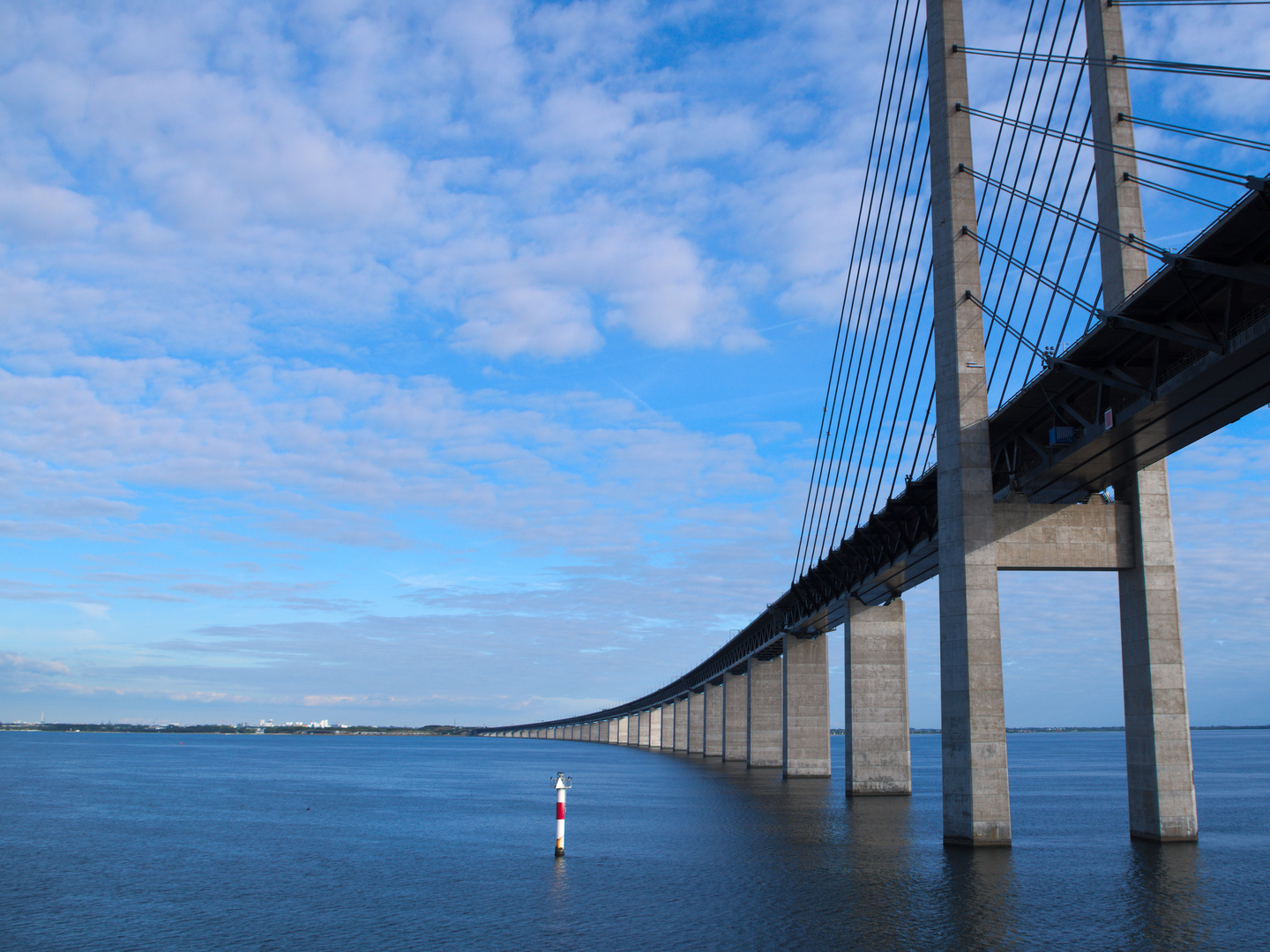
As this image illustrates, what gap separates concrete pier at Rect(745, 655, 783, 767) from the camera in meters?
94.1

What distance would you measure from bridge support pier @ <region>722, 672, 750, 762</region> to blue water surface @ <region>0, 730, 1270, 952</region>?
2214 inches

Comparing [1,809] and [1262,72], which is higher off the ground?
[1262,72]

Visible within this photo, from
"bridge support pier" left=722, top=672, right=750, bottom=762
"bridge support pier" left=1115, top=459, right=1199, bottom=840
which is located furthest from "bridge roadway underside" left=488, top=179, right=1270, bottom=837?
"bridge support pier" left=722, top=672, right=750, bottom=762

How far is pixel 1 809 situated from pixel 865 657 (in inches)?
1945

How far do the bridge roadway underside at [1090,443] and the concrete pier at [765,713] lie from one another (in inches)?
1463

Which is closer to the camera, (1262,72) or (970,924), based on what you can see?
(970,924)

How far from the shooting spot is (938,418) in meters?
34.9

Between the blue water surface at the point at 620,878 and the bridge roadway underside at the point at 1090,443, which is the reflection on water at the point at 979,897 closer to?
the blue water surface at the point at 620,878

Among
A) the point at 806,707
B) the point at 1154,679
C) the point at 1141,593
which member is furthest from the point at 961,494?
the point at 806,707

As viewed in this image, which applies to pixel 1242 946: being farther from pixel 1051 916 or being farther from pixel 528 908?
pixel 528 908

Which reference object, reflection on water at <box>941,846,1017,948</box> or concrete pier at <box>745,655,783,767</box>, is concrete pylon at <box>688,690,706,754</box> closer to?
concrete pier at <box>745,655,783,767</box>

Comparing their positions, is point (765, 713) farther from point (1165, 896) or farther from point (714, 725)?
point (1165, 896)

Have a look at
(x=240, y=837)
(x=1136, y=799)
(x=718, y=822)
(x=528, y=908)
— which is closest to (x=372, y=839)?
(x=240, y=837)

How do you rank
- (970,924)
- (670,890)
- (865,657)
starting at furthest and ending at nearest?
1. (865,657)
2. (670,890)
3. (970,924)
